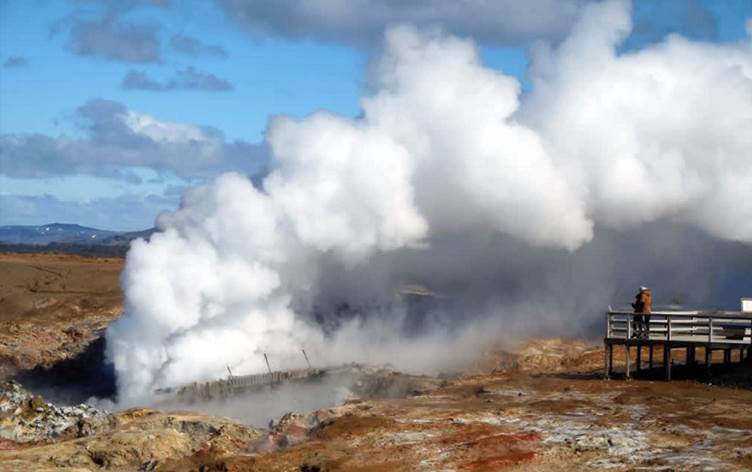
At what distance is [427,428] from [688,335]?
30.8 feet

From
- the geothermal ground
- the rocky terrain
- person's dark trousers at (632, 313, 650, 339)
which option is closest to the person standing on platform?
person's dark trousers at (632, 313, 650, 339)

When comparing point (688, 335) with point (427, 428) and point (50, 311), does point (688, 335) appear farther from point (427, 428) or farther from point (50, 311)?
point (50, 311)

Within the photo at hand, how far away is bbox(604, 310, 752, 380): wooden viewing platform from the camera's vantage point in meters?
25.5

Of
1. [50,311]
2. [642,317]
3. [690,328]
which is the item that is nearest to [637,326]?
Result: [642,317]

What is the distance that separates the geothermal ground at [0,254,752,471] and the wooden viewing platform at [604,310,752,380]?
30.5 inches

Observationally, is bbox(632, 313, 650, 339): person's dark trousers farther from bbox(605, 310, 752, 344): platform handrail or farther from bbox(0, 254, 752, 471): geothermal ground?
bbox(0, 254, 752, 471): geothermal ground

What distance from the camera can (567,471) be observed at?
664 inches

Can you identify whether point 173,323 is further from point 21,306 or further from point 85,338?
point 21,306

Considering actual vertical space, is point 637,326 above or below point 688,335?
above

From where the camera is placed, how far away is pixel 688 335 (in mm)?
26609

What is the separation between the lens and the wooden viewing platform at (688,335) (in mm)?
25469

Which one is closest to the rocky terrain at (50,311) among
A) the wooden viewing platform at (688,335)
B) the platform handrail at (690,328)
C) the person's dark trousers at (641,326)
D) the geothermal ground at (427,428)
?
the geothermal ground at (427,428)

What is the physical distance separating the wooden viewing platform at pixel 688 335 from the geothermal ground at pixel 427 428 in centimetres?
77

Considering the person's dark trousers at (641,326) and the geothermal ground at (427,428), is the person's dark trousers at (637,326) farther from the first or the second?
the geothermal ground at (427,428)
